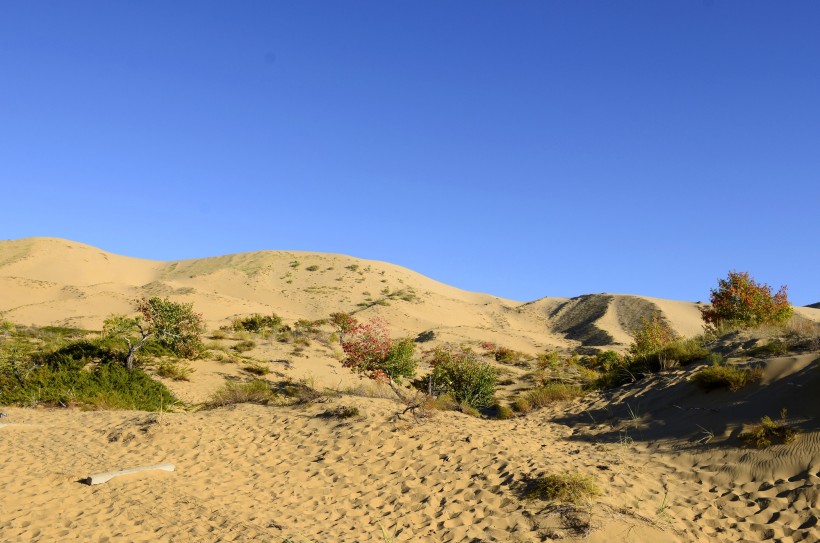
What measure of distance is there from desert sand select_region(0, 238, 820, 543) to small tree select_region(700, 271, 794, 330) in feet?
31.1

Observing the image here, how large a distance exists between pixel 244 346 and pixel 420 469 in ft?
62.1

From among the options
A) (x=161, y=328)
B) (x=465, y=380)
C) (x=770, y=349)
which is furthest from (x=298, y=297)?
(x=770, y=349)

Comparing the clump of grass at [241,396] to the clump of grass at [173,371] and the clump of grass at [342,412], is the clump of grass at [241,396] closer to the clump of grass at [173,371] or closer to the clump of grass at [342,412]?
the clump of grass at [173,371]

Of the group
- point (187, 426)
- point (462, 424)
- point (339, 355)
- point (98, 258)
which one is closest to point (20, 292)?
point (98, 258)

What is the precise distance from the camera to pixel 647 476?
8719 millimetres

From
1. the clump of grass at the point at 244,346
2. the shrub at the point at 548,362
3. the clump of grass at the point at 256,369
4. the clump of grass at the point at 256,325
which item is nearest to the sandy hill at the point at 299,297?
the clump of grass at the point at 256,325

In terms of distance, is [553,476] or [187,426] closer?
[553,476]

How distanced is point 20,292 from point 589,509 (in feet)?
177

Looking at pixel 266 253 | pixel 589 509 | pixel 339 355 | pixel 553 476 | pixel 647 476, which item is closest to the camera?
pixel 589 509

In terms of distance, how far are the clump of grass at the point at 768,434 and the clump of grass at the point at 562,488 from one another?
10.2 ft

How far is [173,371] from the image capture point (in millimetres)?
20156

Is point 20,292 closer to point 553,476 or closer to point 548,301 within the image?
point 553,476

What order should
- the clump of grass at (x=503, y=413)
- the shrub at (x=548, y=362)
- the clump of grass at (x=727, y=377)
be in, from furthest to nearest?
the shrub at (x=548, y=362)
the clump of grass at (x=503, y=413)
the clump of grass at (x=727, y=377)

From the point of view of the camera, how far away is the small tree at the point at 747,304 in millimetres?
22312
